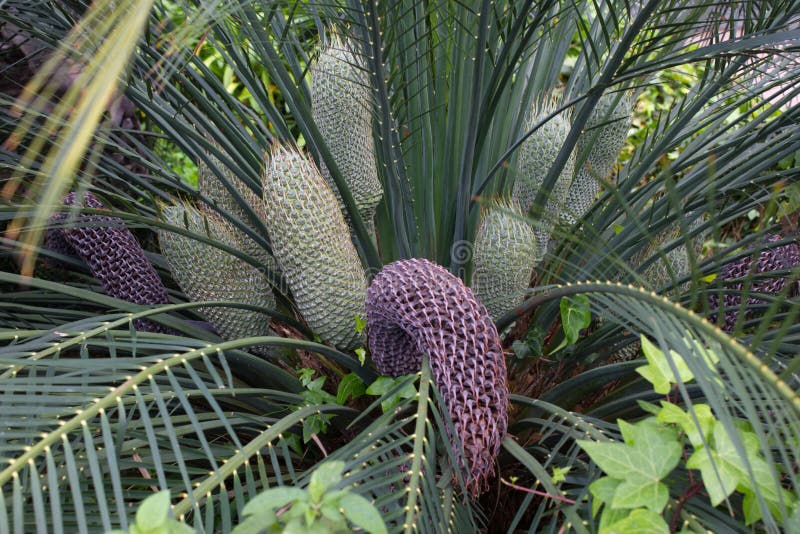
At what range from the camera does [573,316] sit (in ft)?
3.61

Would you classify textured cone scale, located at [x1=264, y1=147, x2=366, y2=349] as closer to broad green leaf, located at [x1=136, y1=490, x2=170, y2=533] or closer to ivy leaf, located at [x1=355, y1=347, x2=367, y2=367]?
ivy leaf, located at [x1=355, y1=347, x2=367, y2=367]

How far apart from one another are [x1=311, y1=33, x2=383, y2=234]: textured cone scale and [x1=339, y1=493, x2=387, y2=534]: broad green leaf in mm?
720

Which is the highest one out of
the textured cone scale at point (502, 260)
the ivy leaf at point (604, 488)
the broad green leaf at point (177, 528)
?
the textured cone scale at point (502, 260)

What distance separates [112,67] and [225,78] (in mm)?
2951

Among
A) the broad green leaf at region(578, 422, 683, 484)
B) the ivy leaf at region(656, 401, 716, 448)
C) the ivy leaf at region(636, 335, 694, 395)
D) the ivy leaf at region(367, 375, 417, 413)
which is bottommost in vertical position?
the ivy leaf at region(367, 375, 417, 413)

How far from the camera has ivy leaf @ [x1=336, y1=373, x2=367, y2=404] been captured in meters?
1.15

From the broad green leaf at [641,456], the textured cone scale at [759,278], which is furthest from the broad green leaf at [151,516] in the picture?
the textured cone scale at [759,278]

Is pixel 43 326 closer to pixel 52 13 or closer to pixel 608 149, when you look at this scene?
pixel 52 13

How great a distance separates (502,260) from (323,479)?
545mm

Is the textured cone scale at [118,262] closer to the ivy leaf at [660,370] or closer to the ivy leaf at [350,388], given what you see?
the ivy leaf at [350,388]

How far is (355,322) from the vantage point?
3.81 ft

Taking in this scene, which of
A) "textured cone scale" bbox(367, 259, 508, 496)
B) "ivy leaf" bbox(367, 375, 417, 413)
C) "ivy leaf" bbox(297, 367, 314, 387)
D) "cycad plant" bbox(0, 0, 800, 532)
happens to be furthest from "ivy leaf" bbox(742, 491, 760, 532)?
"ivy leaf" bbox(297, 367, 314, 387)

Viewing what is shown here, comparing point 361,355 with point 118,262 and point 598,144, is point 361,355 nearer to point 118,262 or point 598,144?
point 118,262

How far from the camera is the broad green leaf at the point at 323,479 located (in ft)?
2.12
